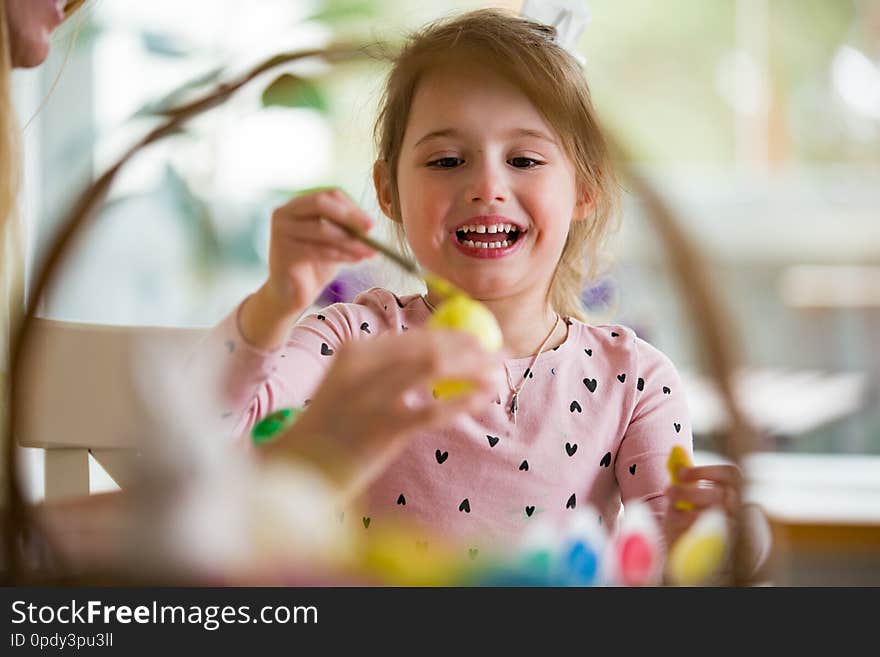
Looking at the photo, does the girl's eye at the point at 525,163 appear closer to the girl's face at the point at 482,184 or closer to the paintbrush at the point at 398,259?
the girl's face at the point at 482,184

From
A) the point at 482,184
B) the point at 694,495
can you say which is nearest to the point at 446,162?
the point at 482,184

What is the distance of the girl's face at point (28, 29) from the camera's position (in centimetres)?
64

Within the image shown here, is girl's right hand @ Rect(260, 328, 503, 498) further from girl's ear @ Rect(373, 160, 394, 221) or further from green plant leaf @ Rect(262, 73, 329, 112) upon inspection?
girl's ear @ Rect(373, 160, 394, 221)

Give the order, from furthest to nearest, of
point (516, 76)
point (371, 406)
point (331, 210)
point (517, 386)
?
point (517, 386), point (516, 76), point (331, 210), point (371, 406)

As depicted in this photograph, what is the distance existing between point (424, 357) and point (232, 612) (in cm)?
15

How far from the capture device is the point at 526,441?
73 centimetres

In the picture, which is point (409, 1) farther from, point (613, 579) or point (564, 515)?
point (613, 579)

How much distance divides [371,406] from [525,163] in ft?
0.97

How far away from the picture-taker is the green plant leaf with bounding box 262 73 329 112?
507 mm

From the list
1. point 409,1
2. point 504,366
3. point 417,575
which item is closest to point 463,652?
point 417,575

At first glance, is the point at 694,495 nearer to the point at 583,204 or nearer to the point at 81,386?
the point at 583,204

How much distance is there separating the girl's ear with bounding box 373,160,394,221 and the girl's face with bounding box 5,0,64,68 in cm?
24

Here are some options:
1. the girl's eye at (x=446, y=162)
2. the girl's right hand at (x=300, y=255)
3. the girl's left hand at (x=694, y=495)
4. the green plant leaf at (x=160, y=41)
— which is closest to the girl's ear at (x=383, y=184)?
the girl's eye at (x=446, y=162)

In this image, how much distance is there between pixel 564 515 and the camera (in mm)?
698
